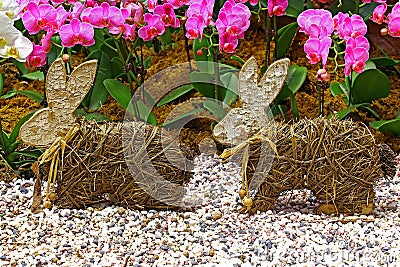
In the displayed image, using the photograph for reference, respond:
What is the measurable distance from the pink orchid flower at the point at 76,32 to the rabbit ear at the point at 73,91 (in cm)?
13

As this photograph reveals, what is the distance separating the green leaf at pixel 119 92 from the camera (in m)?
2.08

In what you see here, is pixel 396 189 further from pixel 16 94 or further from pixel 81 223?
pixel 16 94

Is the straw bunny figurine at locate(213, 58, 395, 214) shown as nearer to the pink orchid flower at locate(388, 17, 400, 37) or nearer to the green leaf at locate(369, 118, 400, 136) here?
the pink orchid flower at locate(388, 17, 400, 37)

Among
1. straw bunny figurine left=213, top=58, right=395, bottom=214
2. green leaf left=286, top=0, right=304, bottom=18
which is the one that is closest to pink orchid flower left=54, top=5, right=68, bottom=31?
straw bunny figurine left=213, top=58, right=395, bottom=214

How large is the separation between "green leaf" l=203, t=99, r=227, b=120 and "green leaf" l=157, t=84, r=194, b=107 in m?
0.13

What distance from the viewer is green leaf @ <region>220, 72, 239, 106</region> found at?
2.14 meters

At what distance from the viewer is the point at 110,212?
168cm

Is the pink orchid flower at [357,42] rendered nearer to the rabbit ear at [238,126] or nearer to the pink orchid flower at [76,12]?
the rabbit ear at [238,126]

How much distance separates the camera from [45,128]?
5.36 ft

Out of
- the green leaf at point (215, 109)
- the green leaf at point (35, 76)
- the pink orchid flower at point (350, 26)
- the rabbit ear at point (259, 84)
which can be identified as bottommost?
the green leaf at point (215, 109)

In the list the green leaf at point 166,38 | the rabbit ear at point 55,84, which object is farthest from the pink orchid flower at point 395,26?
the green leaf at point 166,38

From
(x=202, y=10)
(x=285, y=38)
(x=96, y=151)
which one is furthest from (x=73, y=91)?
(x=285, y=38)

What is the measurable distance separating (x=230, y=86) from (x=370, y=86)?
446 millimetres

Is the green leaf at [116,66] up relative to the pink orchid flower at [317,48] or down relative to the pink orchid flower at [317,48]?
down
